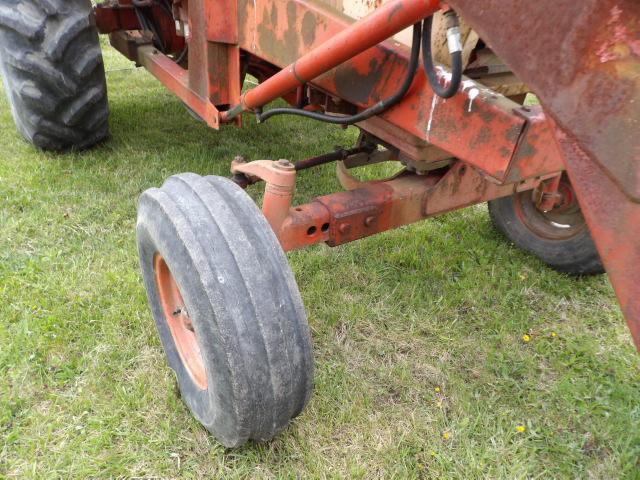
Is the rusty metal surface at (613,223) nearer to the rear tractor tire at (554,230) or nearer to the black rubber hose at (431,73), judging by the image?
the black rubber hose at (431,73)

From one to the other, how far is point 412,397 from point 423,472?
1.09ft

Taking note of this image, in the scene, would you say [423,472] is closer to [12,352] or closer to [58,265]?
[12,352]

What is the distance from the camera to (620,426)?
2.01 metres

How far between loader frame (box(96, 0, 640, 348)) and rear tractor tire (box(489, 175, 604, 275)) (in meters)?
0.25

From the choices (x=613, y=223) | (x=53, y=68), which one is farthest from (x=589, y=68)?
(x=53, y=68)

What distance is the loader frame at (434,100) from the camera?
0.81m

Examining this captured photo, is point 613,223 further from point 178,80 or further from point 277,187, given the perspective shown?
point 178,80

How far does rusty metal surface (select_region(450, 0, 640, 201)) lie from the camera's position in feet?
2.57

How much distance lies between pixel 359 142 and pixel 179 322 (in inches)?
48.6

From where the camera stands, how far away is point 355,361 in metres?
2.25

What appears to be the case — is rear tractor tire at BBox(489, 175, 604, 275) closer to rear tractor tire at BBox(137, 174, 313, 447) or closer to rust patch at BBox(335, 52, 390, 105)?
rust patch at BBox(335, 52, 390, 105)

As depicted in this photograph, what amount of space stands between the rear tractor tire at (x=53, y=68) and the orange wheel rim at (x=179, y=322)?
164 cm

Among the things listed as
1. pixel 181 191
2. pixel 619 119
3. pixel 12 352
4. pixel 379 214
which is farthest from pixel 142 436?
pixel 619 119

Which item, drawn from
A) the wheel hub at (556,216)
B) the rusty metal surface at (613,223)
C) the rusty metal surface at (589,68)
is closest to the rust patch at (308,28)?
the rusty metal surface at (589,68)
